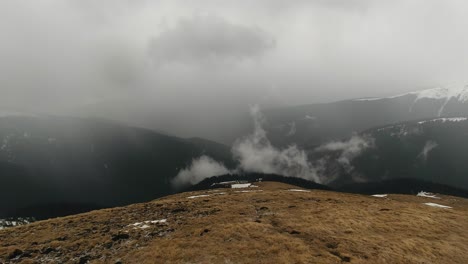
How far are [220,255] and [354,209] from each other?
3321cm

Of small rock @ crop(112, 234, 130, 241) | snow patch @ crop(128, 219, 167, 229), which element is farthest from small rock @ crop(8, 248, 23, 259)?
snow patch @ crop(128, 219, 167, 229)

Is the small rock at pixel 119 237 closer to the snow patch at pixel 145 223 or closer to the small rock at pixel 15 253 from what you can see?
the snow patch at pixel 145 223

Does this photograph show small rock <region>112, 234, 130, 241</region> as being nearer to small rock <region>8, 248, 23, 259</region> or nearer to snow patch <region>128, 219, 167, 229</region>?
snow patch <region>128, 219, 167, 229</region>

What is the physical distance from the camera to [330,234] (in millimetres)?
44281

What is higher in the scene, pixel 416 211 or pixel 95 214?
pixel 95 214

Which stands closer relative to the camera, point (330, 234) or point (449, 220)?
point (330, 234)

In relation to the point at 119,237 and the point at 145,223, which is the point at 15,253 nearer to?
the point at 119,237

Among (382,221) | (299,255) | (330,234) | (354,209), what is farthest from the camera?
(354,209)

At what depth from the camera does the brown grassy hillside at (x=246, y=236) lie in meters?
37.5

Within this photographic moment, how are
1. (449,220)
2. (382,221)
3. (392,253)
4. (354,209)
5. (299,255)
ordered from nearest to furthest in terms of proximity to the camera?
(299,255) → (392,253) → (382,221) → (449,220) → (354,209)

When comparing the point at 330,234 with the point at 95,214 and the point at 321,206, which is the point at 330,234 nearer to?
the point at 321,206

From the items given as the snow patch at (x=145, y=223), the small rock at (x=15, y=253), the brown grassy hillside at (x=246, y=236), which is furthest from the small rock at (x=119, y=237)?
the small rock at (x=15, y=253)

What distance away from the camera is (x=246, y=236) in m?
42.2

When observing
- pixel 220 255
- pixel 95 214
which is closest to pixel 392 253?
pixel 220 255
